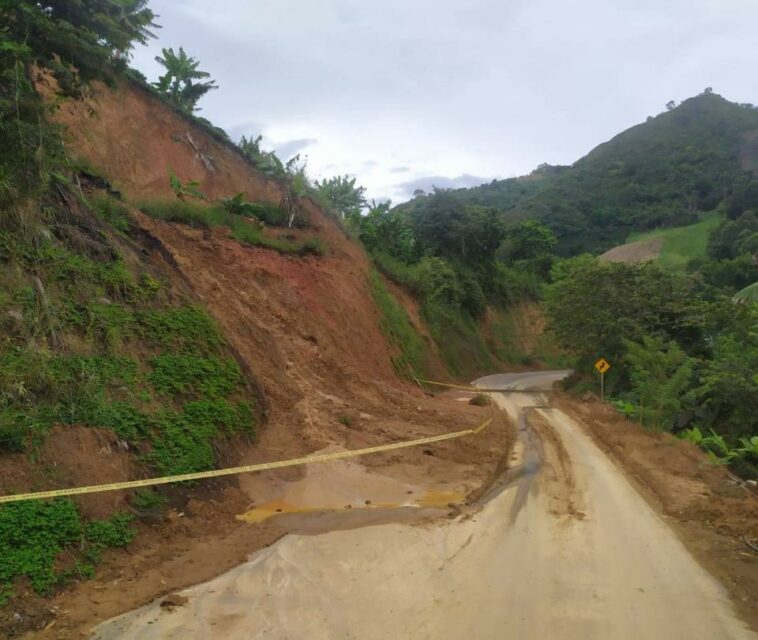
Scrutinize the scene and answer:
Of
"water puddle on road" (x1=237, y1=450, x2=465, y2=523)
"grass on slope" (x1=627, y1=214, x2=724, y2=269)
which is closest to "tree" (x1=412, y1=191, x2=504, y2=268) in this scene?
"grass on slope" (x1=627, y1=214, x2=724, y2=269)

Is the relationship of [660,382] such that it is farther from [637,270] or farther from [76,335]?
[76,335]

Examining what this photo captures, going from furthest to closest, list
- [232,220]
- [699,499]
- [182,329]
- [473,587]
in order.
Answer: [232,220] → [182,329] → [699,499] → [473,587]

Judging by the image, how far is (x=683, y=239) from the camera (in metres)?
74.2

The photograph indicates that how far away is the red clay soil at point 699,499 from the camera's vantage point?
7430 millimetres

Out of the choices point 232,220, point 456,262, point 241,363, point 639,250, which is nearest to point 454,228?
point 456,262

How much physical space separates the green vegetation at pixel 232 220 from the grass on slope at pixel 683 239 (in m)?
49.3

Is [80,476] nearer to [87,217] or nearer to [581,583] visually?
[581,583]

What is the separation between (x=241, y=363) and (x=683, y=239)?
7330 cm

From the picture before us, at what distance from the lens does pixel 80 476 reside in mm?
7180

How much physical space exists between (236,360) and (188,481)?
4105 millimetres

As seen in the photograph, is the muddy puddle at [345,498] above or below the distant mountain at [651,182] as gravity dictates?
below

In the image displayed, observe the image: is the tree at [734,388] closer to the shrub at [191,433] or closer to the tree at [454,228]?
the shrub at [191,433]

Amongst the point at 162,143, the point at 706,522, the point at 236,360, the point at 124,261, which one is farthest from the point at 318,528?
the point at 162,143

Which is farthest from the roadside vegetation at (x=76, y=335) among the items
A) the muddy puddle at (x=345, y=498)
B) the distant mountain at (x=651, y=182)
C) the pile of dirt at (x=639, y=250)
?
the pile of dirt at (x=639, y=250)
